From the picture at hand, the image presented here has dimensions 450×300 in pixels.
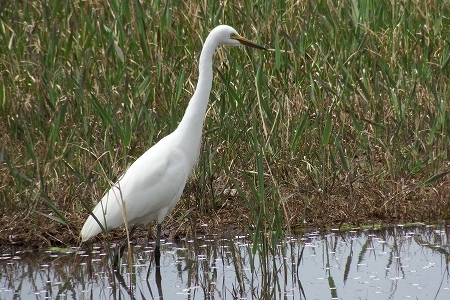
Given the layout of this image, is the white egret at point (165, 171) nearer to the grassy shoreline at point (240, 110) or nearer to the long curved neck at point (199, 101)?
the long curved neck at point (199, 101)

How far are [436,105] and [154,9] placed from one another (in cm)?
244

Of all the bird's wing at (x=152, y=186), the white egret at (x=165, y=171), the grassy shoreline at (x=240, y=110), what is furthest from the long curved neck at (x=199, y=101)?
the grassy shoreline at (x=240, y=110)

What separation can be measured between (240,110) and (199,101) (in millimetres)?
959

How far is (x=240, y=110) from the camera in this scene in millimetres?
6020

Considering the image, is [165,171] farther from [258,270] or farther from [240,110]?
[240,110]

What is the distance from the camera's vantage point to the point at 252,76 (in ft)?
21.5

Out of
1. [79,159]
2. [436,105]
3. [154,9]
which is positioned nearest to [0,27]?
[154,9]

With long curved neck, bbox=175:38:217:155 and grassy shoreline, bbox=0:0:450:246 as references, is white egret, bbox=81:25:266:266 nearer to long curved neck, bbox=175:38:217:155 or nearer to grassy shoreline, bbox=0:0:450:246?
long curved neck, bbox=175:38:217:155

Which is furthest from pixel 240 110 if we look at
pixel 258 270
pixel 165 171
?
pixel 258 270

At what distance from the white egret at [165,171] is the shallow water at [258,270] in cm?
26

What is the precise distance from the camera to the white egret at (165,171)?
16.6 ft

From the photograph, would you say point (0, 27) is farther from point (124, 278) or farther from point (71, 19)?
point (124, 278)

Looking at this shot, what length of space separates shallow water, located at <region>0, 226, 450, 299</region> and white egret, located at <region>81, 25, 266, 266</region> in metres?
0.26

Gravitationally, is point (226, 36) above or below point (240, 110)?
above
